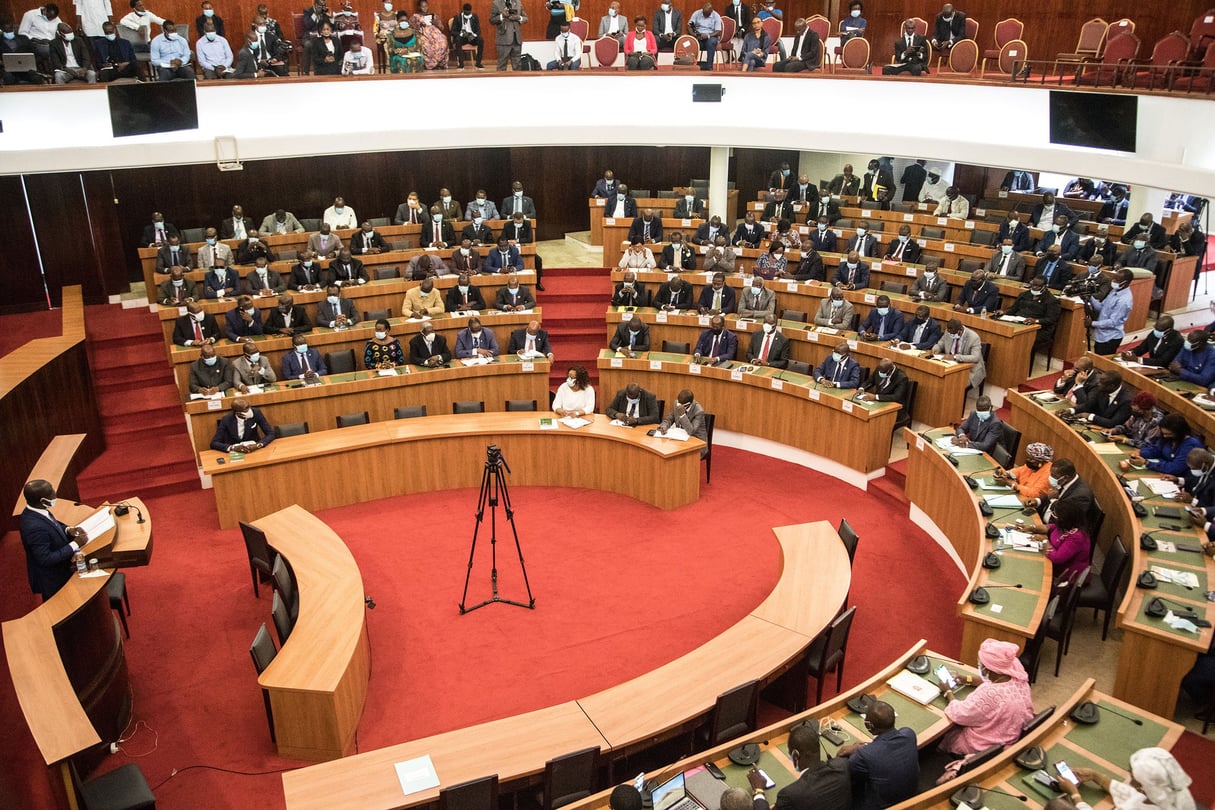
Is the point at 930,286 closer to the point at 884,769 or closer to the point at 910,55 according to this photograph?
the point at 910,55

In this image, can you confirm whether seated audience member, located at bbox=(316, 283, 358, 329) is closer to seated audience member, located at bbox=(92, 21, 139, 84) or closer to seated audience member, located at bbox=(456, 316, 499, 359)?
seated audience member, located at bbox=(456, 316, 499, 359)

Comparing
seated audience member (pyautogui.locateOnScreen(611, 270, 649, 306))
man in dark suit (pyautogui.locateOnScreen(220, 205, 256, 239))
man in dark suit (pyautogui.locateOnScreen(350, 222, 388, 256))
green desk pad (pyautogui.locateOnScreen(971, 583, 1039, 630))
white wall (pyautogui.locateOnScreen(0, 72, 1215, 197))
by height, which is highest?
white wall (pyautogui.locateOnScreen(0, 72, 1215, 197))

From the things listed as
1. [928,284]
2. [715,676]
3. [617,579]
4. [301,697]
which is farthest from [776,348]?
[301,697]

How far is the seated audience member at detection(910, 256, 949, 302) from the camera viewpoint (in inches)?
511

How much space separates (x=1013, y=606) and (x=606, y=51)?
11648 mm

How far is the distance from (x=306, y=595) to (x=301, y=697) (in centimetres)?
122

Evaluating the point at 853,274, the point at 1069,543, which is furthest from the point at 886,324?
the point at 1069,543

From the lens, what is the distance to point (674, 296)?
13.6 m

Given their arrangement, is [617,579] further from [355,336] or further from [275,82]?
[275,82]

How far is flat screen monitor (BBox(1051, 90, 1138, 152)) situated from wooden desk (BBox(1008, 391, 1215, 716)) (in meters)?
4.54

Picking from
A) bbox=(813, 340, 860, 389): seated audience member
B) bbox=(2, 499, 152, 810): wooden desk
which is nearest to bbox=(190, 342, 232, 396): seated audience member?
bbox=(2, 499, 152, 810): wooden desk

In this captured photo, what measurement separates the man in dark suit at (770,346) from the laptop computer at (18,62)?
10055mm

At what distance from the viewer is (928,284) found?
13.0 metres

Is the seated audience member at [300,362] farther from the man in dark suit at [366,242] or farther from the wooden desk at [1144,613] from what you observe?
the wooden desk at [1144,613]
